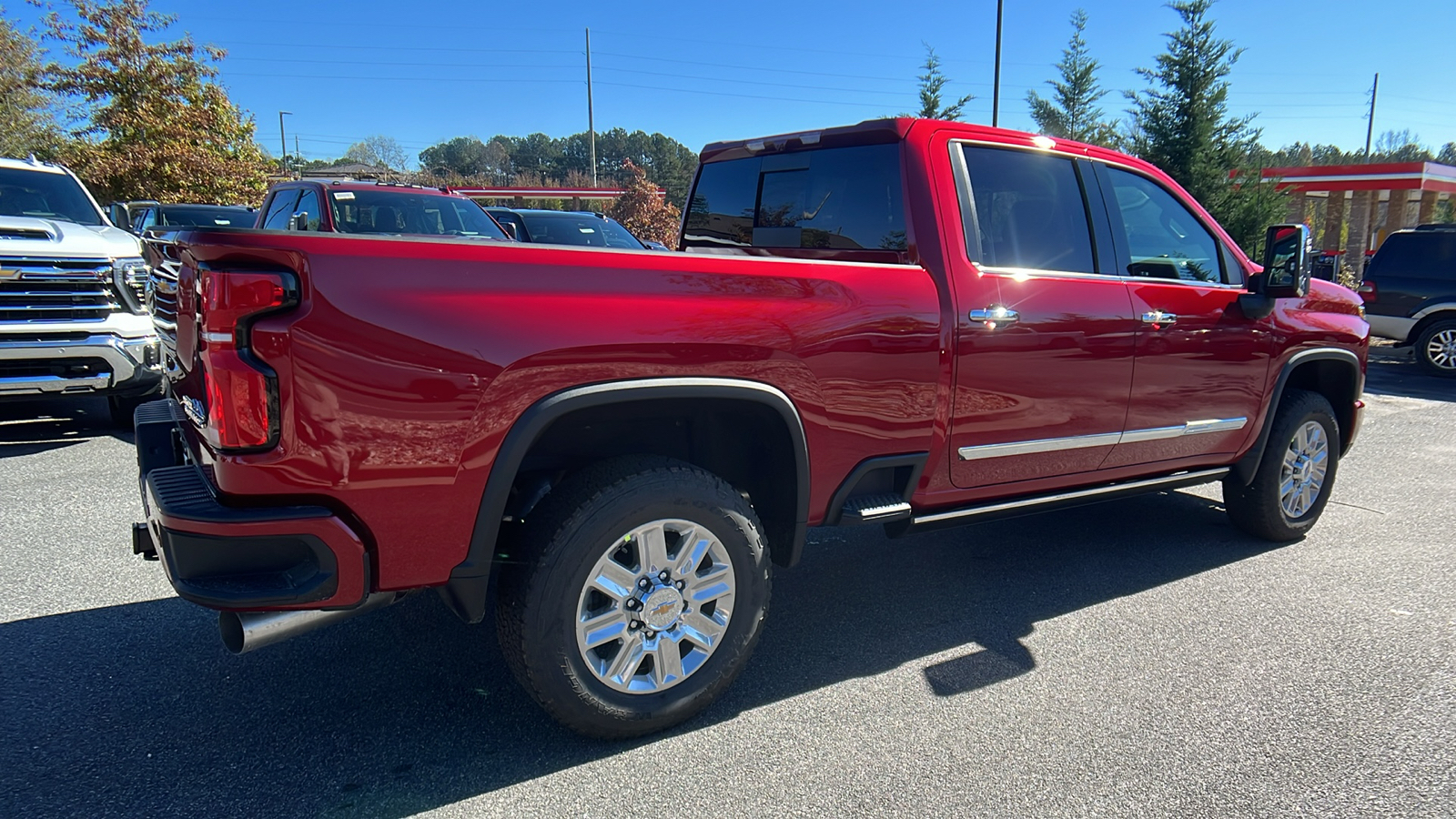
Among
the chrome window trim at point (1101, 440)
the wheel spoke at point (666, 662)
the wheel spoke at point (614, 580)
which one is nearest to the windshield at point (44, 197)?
the wheel spoke at point (614, 580)

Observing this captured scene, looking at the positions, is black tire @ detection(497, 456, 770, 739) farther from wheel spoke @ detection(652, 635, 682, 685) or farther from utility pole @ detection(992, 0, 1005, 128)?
utility pole @ detection(992, 0, 1005, 128)

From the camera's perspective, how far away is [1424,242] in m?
12.3

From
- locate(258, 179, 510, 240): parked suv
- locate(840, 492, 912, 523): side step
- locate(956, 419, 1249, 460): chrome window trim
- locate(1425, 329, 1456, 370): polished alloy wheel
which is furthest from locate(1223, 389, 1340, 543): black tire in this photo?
locate(1425, 329, 1456, 370): polished alloy wheel

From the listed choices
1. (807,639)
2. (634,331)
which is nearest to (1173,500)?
(807,639)

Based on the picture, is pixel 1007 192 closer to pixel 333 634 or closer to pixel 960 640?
pixel 960 640

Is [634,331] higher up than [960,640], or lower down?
higher up

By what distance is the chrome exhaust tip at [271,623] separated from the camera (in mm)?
2381

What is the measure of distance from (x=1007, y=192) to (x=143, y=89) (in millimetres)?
21897

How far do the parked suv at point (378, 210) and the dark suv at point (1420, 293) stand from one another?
1177 cm

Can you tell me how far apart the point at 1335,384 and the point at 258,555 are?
5476 mm

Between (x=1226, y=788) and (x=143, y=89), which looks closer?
(x=1226, y=788)

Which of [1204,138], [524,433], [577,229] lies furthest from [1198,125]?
[524,433]

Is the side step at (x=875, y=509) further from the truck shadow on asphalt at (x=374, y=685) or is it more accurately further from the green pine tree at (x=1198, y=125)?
the green pine tree at (x=1198, y=125)

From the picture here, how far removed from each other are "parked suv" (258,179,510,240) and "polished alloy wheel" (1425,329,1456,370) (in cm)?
1191
